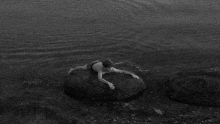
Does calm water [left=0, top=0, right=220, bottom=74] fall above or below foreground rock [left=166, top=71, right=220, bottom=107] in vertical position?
above

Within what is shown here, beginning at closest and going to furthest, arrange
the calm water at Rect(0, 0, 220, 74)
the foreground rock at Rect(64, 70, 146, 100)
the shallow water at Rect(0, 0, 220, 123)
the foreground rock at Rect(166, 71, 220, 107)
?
the foreground rock at Rect(166, 71, 220, 107)
the foreground rock at Rect(64, 70, 146, 100)
the shallow water at Rect(0, 0, 220, 123)
the calm water at Rect(0, 0, 220, 74)

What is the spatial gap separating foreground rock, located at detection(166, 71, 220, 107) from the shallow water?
88.1 inches

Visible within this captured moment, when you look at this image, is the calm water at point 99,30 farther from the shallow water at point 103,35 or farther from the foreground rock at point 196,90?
the foreground rock at point 196,90

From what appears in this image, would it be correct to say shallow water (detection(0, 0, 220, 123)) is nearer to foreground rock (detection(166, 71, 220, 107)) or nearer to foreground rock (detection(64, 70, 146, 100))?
foreground rock (detection(64, 70, 146, 100))

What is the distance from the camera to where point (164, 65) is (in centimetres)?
1470

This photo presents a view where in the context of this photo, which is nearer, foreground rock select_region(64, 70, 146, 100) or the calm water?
foreground rock select_region(64, 70, 146, 100)

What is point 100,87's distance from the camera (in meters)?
11.2

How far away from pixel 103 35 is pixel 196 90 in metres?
8.81

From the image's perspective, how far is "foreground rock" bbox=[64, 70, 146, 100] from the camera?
11.1 m

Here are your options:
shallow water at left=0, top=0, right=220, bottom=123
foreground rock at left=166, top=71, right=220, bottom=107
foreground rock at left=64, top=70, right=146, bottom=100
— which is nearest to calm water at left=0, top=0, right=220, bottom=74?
shallow water at left=0, top=0, right=220, bottom=123

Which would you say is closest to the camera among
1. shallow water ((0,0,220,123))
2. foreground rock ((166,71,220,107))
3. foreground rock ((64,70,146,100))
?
foreground rock ((166,71,220,107))

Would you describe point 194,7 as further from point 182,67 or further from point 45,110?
point 45,110

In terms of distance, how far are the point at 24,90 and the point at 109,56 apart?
5.29 metres

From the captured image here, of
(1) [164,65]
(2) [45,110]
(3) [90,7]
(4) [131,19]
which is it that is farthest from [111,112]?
(3) [90,7]
